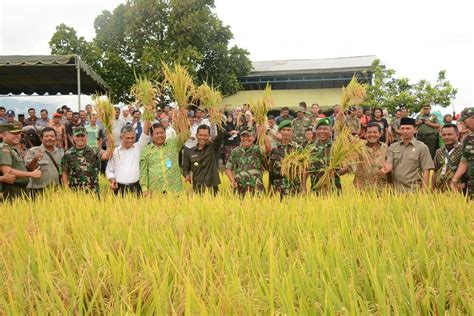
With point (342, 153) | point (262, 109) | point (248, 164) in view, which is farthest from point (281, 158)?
point (342, 153)

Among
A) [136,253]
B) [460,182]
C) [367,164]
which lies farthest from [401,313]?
[460,182]

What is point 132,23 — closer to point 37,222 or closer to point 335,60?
point 335,60

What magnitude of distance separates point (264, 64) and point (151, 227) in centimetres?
2616

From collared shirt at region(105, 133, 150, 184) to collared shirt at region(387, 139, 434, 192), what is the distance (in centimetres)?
277

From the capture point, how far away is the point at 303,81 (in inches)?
991

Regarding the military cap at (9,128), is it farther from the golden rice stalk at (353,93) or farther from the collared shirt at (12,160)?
the golden rice stalk at (353,93)

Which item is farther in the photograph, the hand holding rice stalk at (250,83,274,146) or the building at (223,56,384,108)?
the building at (223,56,384,108)

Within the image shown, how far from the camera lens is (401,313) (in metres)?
1.67

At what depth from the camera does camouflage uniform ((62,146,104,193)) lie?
5.46 m

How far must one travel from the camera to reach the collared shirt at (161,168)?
5348mm

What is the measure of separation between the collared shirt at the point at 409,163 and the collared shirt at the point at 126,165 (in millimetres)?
2767

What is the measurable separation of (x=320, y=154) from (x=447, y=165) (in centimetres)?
141

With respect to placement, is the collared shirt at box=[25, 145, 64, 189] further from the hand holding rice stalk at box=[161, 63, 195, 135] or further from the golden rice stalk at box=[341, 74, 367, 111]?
the golden rice stalk at box=[341, 74, 367, 111]

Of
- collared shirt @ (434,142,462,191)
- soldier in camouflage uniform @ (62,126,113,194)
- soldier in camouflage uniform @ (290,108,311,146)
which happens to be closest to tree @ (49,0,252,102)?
soldier in camouflage uniform @ (290,108,311,146)
